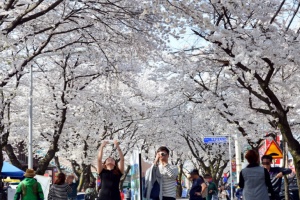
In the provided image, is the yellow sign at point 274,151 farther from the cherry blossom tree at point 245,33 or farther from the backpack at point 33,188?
the backpack at point 33,188

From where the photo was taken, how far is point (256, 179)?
26.6ft

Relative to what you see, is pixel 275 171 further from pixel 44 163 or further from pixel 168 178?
pixel 44 163

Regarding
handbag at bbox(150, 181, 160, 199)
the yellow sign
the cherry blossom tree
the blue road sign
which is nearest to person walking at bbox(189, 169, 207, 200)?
the cherry blossom tree

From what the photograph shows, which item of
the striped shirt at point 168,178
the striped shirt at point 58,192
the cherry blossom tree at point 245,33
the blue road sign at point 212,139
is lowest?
the striped shirt at point 58,192

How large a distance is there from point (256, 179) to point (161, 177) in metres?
1.32

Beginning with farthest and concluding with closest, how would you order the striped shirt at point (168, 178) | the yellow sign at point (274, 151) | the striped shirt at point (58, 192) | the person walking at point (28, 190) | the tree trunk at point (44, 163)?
the tree trunk at point (44, 163), the yellow sign at point (274, 151), the striped shirt at point (58, 192), the person walking at point (28, 190), the striped shirt at point (168, 178)

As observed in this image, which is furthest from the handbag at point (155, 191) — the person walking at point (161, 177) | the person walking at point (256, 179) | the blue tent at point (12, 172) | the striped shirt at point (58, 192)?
the blue tent at point (12, 172)

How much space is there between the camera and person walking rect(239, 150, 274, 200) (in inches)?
319

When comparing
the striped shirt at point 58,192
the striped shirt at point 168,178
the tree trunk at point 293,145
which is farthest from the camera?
the tree trunk at point 293,145

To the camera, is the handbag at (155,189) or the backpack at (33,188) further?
the backpack at (33,188)

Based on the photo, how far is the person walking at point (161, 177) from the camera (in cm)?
826

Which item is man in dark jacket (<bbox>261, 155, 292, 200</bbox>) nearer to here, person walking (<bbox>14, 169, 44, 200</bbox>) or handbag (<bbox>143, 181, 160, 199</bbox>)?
handbag (<bbox>143, 181, 160, 199</bbox>)

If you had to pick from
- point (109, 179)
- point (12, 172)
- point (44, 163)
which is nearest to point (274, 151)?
point (109, 179)

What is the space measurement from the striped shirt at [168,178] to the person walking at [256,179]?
1.00 metres
